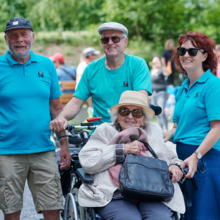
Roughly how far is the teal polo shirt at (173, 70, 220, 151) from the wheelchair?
67cm

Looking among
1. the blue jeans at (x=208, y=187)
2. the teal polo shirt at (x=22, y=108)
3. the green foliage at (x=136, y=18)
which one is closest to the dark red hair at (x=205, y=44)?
the blue jeans at (x=208, y=187)

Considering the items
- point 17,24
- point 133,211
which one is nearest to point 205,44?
point 133,211

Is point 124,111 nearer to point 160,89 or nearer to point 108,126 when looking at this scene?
point 108,126

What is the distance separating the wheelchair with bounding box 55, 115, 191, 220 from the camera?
3127mm

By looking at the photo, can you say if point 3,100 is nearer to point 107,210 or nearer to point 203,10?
point 107,210

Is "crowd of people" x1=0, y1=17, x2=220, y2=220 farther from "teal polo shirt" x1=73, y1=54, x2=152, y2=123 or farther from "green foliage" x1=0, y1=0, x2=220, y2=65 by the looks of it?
"green foliage" x1=0, y1=0, x2=220, y2=65

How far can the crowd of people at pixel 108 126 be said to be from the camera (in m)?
3.16

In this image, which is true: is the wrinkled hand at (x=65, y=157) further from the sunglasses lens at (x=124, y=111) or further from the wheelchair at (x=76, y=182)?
the sunglasses lens at (x=124, y=111)

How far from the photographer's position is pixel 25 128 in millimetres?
3518

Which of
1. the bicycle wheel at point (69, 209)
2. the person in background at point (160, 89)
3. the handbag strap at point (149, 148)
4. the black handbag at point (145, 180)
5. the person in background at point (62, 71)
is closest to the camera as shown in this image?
the black handbag at point (145, 180)

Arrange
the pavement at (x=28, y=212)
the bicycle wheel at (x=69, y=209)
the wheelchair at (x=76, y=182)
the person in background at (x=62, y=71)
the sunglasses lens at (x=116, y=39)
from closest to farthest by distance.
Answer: the wheelchair at (x=76, y=182)
the bicycle wheel at (x=69, y=209)
the sunglasses lens at (x=116, y=39)
the pavement at (x=28, y=212)
the person in background at (x=62, y=71)

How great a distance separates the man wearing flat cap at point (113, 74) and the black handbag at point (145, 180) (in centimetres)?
82

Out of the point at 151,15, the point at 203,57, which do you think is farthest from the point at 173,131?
the point at 151,15

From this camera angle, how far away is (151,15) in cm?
2472
